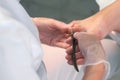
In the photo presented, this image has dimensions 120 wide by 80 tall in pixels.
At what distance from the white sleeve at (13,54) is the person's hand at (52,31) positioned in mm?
536

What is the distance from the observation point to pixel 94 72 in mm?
789

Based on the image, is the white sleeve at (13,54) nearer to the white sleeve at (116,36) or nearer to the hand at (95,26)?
the hand at (95,26)

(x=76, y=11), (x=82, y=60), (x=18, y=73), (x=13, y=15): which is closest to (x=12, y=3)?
(x=13, y=15)

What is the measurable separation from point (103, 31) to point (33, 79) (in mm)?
626

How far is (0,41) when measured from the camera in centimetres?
50

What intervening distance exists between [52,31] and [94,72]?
1.22ft

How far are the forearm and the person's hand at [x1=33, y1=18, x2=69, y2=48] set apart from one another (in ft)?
0.94

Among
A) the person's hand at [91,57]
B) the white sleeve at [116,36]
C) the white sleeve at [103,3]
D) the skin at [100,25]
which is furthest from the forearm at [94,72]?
the white sleeve at [103,3]

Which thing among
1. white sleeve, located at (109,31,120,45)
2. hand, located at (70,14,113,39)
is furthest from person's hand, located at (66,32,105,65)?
white sleeve, located at (109,31,120,45)

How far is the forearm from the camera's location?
77cm

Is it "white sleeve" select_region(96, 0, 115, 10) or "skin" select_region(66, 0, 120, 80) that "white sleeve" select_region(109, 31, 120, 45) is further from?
"white sleeve" select_region(96, 0, 115, 10)

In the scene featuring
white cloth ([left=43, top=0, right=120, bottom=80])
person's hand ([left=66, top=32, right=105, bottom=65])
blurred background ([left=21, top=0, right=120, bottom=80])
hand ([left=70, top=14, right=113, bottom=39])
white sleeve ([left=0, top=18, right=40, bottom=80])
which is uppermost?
white sleeve ([left=0, top=18, right=40, bottom=80])

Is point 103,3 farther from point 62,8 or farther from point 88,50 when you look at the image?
point 88,50

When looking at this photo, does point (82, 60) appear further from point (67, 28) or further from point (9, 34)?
point (9, 34)
